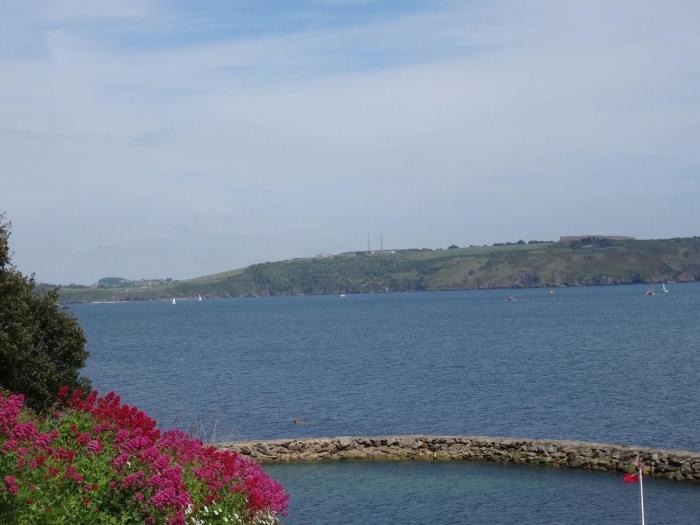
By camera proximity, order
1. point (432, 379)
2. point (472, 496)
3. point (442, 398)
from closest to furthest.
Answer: point (472, 496) < point (442, 398) < point (432, 379)

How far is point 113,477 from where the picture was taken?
13.5 m

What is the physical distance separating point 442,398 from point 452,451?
74.3 feet

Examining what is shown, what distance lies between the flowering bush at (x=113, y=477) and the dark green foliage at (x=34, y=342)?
775 cm

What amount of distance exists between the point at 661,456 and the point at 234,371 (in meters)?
56.6

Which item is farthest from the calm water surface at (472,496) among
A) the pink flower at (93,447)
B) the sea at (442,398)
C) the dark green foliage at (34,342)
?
the pink flower at (93,447)

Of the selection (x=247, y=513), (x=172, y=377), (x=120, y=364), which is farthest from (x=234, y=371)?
Result: (x=247, y=513)

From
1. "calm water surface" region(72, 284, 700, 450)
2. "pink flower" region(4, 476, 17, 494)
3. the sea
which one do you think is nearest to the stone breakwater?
the sea

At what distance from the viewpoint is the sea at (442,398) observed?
29734mm

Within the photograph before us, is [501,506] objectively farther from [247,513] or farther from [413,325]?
[413,325]

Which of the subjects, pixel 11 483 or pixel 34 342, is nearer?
pixel 11 483

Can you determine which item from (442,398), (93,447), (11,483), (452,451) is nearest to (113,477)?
(93,447)

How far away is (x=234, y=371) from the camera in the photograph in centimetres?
8450

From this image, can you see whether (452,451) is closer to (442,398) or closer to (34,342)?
(34,342)

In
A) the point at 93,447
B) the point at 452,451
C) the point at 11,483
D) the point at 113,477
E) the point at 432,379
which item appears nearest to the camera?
the point at 11,483
